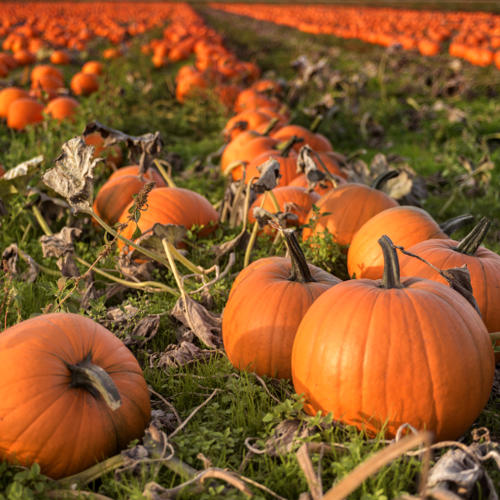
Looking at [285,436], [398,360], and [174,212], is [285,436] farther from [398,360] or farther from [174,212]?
[174,212]

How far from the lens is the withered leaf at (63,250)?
3857 mm

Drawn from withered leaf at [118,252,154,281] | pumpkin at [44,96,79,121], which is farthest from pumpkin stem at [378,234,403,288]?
pumpkin at [44,96,79,121]

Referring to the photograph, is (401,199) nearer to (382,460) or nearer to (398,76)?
(382,460)

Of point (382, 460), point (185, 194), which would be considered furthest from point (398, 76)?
point (382, 460)

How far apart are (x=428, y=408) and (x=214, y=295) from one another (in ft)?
5.88

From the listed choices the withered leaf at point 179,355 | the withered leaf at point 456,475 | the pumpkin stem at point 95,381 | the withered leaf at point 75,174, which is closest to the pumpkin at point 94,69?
the withered leaf at point 75,174

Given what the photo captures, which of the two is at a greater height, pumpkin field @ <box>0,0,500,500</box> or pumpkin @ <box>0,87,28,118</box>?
pumpkin @ <box>0,87,28,118</box>

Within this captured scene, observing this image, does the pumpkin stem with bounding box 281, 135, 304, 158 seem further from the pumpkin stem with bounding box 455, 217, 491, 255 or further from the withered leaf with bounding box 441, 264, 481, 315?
the withered leaf with bounding box 441, 264, 481, 315

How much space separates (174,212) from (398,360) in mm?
2598

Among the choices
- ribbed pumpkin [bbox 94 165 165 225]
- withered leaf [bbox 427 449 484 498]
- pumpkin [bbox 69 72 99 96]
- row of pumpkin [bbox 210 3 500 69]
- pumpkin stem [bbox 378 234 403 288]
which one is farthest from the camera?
row of pumpkin [bbox 210 3 500 69]

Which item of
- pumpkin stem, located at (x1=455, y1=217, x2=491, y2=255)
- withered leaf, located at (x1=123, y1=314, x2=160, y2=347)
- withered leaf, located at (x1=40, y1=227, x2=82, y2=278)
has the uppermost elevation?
pumpkin stem, located at (x1=455, y1=217, x2=491, y2=255)

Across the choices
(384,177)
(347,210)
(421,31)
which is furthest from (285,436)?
(421,31)

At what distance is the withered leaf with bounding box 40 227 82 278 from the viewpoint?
3.86 m

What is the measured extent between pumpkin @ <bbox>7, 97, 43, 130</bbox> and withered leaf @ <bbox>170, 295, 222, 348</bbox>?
225 inches
